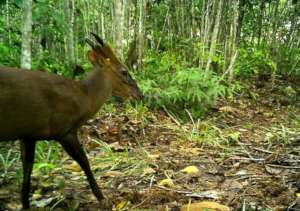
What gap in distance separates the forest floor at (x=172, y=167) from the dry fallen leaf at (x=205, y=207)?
6.4 inches

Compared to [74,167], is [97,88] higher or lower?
higher

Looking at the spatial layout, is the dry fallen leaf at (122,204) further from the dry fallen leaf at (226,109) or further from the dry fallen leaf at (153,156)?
the dry fallen leaf at (226,109)

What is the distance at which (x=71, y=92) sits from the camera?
3.58 m

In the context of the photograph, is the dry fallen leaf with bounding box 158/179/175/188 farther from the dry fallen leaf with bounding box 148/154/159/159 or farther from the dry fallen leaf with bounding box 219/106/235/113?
the dry fallen leaf with bounding box 219/106/235/113

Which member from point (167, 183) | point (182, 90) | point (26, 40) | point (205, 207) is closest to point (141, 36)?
point (182, 90)

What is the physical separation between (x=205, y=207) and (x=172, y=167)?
1.34 metres

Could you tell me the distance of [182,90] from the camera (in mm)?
7270

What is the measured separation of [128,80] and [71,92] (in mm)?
819

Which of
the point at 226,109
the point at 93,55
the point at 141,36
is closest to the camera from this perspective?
the point at 93,55

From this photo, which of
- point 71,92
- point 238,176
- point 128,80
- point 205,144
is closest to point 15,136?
point 71,92

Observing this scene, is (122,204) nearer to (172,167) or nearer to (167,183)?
(167,183)

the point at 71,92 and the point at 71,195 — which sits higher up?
the point at 71,92

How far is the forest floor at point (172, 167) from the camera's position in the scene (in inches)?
144

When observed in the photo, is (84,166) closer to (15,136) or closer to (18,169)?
(15,136)
